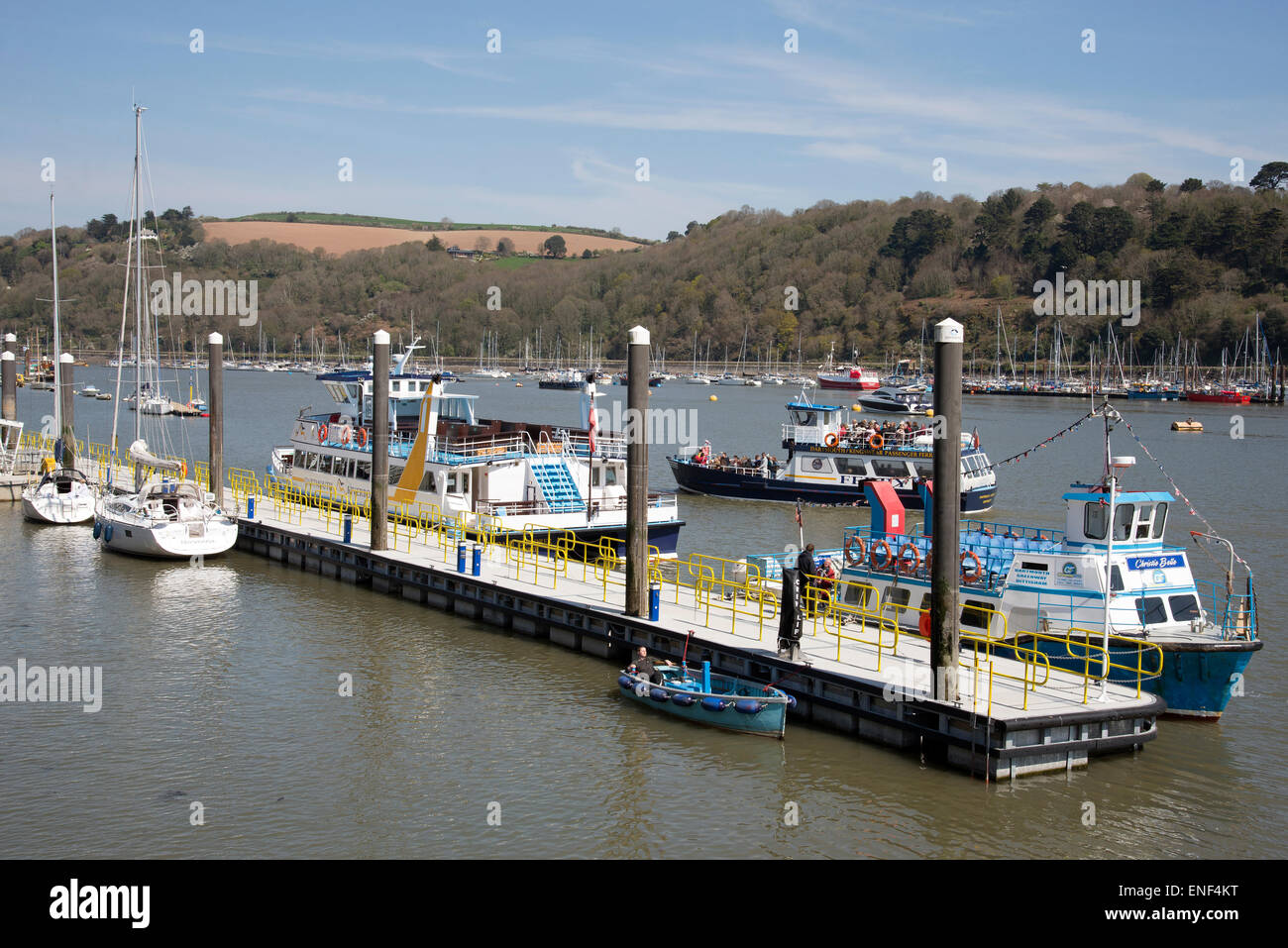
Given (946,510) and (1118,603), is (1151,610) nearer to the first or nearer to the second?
(1118,603)

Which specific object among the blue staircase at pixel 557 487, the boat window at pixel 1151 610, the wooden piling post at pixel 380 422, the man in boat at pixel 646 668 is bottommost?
the man in boat at pixel 646 668

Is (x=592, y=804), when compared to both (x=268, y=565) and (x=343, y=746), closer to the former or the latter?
(x=343, y=746)

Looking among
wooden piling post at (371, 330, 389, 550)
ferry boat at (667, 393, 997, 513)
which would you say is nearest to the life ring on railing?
wooden piling post at (371, 330, 389, 550)

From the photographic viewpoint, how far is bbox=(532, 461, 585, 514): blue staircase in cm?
3388

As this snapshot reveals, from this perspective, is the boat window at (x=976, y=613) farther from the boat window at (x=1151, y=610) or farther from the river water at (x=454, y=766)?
the river water at (x=454, y=766)

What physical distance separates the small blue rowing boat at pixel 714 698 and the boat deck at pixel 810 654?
30.2 inches

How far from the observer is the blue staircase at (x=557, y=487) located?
33.9 meters

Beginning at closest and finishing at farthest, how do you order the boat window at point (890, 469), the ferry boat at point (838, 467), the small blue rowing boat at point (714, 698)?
the small blue rowing boat at point (714, 698) < the ferry boat at point (838, 467) < the boat window at point (890, 469)

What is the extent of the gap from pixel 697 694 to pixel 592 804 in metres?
3.53

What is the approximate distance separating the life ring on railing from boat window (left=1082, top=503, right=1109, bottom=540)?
3.73 meters

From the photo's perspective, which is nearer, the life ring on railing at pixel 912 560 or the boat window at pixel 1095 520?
the boat window at pixel 1095 520

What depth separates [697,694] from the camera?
20.5 meters

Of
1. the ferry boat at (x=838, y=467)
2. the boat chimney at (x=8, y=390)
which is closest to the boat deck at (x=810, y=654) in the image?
the ferry boat at (x=838, y=467)
